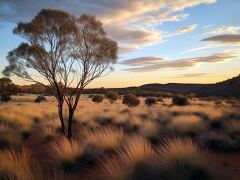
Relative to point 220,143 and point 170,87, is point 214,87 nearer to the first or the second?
point 170,87

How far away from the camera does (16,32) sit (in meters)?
14.0

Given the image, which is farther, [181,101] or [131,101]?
[131,101]

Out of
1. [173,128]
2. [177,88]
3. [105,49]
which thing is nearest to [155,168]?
[173,128]

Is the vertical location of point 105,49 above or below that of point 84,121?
above

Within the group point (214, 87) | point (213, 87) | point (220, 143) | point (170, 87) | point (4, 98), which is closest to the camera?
point (220, 143)

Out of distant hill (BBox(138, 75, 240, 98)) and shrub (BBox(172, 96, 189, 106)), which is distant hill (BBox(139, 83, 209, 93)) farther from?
shrub (BBox(172, 96, 189, 106))

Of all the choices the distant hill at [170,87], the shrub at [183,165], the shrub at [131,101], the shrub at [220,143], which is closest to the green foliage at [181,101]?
the shrub at [131,101]

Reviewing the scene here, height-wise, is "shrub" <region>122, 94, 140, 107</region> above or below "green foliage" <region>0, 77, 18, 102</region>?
below

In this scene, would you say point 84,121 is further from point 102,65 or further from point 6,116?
point 102,65

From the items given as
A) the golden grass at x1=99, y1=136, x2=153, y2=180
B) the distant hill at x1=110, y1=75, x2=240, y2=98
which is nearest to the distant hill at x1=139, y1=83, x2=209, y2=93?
the distant hill at x1=110, y1=75, x2=240, y2=98

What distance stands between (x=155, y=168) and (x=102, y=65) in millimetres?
9008

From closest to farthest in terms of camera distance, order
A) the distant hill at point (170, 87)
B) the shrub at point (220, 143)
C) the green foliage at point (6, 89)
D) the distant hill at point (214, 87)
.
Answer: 1. the shrub at point (220, 143)
2. the distant hill at point (214, 87)
3. the green foliage at point (6, 89)
4. the distant hill at point (170, 87)

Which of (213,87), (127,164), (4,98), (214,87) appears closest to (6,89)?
(4,98)

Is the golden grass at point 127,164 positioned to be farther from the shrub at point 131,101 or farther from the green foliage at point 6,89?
the green foliage at point 6,89
